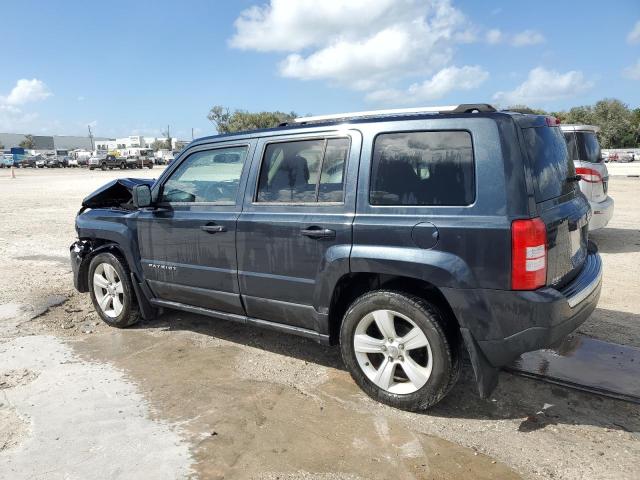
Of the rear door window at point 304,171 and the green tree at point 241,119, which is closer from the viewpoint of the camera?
the rear door window at point 304,171

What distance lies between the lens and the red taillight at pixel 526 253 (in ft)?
9.45

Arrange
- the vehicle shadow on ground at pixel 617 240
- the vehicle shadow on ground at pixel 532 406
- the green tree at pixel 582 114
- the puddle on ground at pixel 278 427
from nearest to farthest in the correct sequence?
the puddle on ground at pixel 278 427, the vehicle shadow on ground at pixel 532 406, the vehicle shadow on ground at pixel 617 240, the green tree at pixel 582 114

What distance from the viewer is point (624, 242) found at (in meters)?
8.86

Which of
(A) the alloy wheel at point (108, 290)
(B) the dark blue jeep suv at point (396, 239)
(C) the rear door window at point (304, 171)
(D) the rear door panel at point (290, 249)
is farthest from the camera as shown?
(A) the alloy wheel at point (108, 290)

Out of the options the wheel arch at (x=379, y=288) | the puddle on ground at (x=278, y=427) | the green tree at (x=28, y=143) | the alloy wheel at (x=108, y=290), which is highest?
the green tree at (x=28, y=143)

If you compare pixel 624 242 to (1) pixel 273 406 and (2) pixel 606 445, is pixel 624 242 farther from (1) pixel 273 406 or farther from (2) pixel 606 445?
(1) pixel 273 406

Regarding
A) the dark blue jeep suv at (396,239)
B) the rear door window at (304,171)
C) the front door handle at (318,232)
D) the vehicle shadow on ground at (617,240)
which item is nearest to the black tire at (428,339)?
the dark blue jeep suv at (396,239)

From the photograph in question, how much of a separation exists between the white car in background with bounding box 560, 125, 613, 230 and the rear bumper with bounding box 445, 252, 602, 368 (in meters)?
5.38

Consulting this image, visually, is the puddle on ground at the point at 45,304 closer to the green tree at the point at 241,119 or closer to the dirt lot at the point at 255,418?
the dirt lot at the point at 255,418

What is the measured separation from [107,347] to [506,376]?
3.49 m

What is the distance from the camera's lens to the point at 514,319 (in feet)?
9.67

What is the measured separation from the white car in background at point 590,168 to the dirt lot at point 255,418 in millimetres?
3076

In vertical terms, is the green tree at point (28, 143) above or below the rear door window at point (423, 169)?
above

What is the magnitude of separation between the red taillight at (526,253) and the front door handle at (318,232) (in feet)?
3.90
